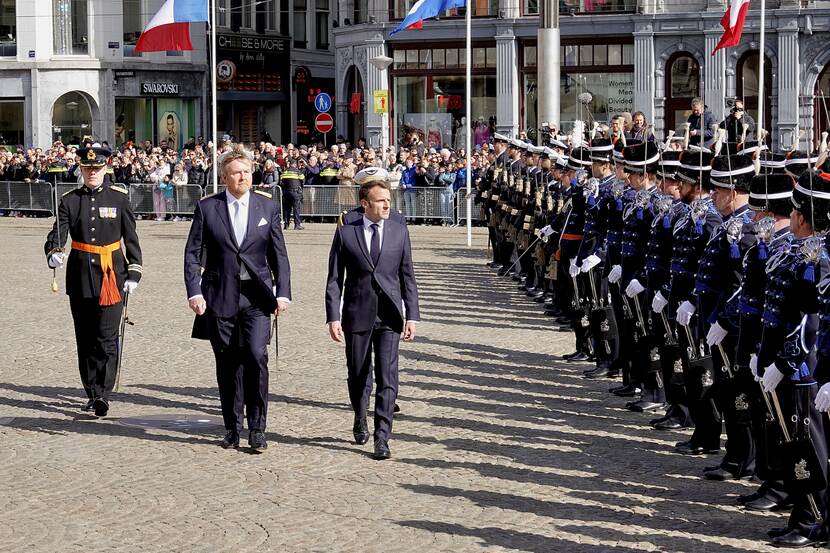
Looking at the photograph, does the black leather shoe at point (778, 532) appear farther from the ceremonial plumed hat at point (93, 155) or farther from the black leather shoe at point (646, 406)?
the ceremonial plumed hat at point (93, 155)

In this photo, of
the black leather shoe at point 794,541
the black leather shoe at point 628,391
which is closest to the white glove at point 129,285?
the black leather shoe at point 628,391

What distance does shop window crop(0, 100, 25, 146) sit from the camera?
52812 mm

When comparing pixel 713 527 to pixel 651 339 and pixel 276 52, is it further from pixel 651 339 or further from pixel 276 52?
pixel 276 52

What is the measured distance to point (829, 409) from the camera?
7.73m

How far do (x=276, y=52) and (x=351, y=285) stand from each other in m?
48.1

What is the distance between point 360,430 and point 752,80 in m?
32.3

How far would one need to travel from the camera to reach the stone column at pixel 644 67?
42.1m

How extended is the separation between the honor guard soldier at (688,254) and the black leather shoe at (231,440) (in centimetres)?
293

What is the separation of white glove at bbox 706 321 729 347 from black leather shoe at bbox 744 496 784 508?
42.1 inches

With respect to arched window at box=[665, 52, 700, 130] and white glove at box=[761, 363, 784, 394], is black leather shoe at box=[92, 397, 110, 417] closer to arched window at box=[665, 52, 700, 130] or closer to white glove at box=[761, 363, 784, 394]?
white glove at box=[761, 363, 784, 394]

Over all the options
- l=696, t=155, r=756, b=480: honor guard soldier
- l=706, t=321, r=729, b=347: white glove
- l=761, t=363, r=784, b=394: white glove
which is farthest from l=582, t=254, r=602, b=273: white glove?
l=761, t=363, r=784, b=394: white glove

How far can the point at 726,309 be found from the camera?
378 inches

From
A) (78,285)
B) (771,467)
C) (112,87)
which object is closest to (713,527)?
(771,467)

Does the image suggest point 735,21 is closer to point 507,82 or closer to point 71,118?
point 507,82
